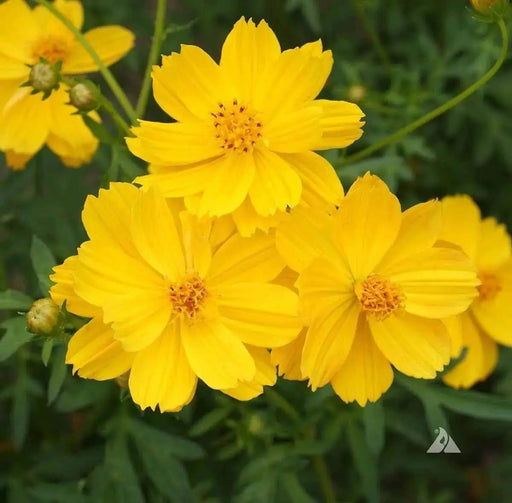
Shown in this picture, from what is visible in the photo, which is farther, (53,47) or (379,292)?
(53,47)

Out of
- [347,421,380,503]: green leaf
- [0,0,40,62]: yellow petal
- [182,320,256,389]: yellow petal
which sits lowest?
[347,421,380,503]: green leaf

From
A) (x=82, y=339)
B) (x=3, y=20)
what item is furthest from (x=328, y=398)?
(x=3, y=20)

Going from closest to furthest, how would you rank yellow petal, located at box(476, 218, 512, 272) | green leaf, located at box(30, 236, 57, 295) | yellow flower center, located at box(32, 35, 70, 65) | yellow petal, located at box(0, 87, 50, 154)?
green leaf, located at box(30, 236, 57, 295) < yellow petal, located at box(0, 87, 50, 154) < yellow flower center, located at box(32, 35, 70, 65) < yellow petal, located at box(476, 218, 512, 272)

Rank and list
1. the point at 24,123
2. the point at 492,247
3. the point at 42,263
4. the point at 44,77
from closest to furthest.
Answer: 1. the point at 44,77
2. the point at 42,263
3. the point at 24,123
4. the point at 492,247

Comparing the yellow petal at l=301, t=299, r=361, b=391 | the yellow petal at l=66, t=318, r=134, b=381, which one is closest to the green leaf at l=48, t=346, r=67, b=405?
the yellow petal at l=66, t=318, r=134, b=381

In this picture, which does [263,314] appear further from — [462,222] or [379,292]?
[462,222]

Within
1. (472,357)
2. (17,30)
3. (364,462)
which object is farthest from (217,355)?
(17,30)

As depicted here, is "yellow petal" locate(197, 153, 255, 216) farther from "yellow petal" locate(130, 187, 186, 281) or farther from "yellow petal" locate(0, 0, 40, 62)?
"yellow petal" locate(0, 0, 40, 62)
